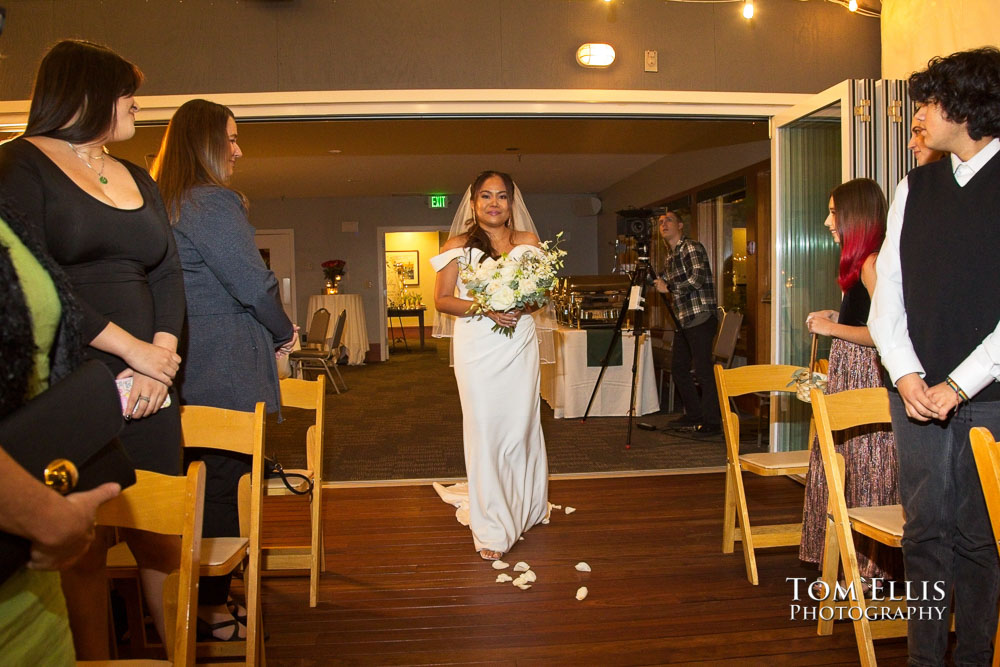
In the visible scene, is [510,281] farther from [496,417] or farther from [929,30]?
[929,30]

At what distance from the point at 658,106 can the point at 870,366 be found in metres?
2.33

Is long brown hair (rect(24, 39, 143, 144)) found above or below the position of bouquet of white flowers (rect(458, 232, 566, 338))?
above

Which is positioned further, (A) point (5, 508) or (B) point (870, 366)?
(B) point (870, 366)

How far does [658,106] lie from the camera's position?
15.1 ft

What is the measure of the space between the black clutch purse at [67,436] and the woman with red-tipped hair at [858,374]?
8.54 ft

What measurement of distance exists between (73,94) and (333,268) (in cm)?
1139

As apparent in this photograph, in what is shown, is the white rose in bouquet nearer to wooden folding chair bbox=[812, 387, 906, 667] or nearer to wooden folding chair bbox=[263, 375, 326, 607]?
wooden folding chair bbox=[263, 375, 326, 607]

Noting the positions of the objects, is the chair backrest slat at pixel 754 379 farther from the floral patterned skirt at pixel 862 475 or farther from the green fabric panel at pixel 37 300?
the green fabric panel at pixel 37 300

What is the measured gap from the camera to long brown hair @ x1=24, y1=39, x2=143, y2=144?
1.82 m

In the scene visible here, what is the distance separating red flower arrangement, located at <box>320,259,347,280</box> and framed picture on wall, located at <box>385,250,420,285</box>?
5582 mm

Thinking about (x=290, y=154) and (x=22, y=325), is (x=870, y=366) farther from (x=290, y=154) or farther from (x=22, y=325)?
(x=290, y=154)

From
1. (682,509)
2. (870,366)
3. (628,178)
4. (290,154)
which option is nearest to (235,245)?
(870,366)

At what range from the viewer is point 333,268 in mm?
13047

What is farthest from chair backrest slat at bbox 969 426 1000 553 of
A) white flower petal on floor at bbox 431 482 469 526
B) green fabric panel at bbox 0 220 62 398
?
white flower petal on floor at bbox 431 482 469 526
